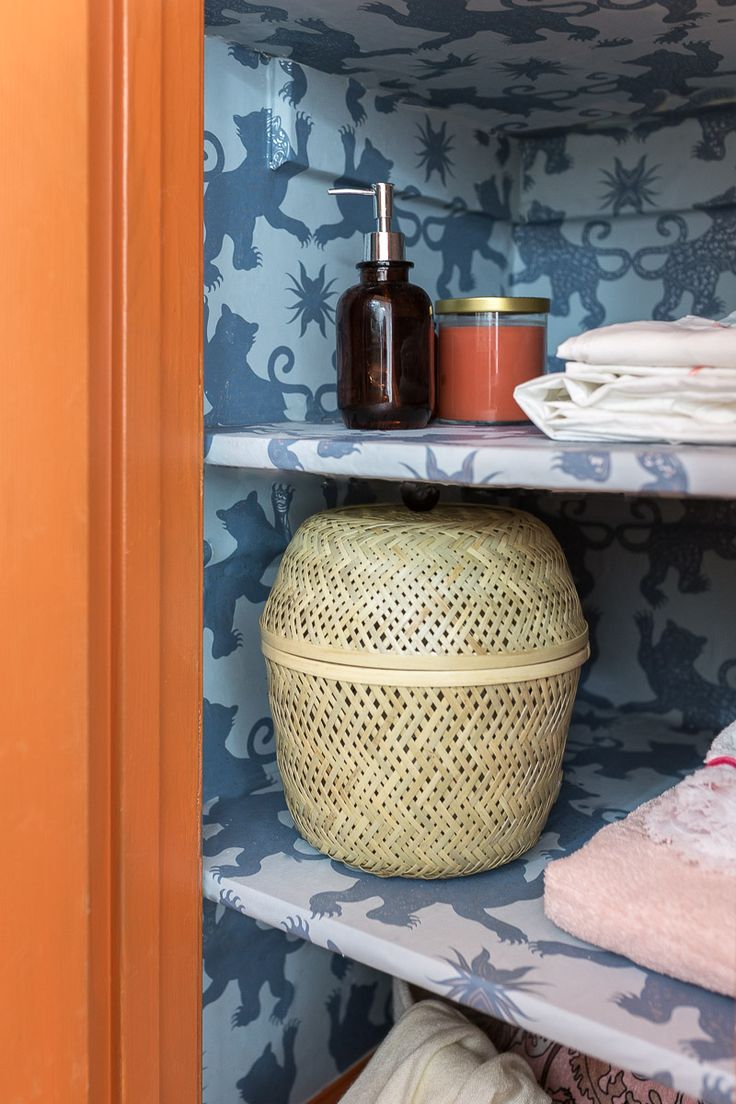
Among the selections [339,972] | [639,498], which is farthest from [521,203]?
[339,972]

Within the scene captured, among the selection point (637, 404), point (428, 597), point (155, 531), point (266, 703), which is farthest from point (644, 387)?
point (266, 703)

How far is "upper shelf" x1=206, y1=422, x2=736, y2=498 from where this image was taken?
0.54m

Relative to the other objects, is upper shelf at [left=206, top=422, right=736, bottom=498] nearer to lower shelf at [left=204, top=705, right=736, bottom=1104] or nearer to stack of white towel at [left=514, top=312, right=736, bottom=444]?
stack of white towel at [left=514, top=312, right=736, bottom=444]

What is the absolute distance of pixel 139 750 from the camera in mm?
654

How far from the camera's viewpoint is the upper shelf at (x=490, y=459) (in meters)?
0.54

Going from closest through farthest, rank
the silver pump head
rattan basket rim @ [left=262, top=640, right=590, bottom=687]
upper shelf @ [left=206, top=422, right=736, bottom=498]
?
1. upper shelf @ [left=206, top=422, right=736, bottom=498]
2. rattan basket rim @ [left=262, top=640, right=590, bottom=687]
3. the silver pump head

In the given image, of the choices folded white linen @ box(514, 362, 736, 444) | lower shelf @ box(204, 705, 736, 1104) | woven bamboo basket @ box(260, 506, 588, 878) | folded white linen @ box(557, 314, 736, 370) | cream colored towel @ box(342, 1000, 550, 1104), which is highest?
folded white linen @ box(557, 314, 736, 370)

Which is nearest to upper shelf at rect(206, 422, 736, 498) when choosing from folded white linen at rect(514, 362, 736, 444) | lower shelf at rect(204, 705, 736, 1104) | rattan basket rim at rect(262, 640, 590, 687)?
folded white linen at rect(514, 362, 736, 444)

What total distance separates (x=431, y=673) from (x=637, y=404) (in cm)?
20

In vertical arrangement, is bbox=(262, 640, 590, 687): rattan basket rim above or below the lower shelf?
above

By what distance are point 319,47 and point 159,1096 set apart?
74 centimetres

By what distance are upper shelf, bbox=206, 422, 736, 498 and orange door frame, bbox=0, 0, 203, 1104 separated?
5 centimetres

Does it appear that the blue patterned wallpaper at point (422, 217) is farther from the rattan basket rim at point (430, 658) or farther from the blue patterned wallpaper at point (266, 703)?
the rattan basket rim at point (430, 658)

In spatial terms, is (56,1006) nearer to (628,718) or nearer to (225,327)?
(225,327)
